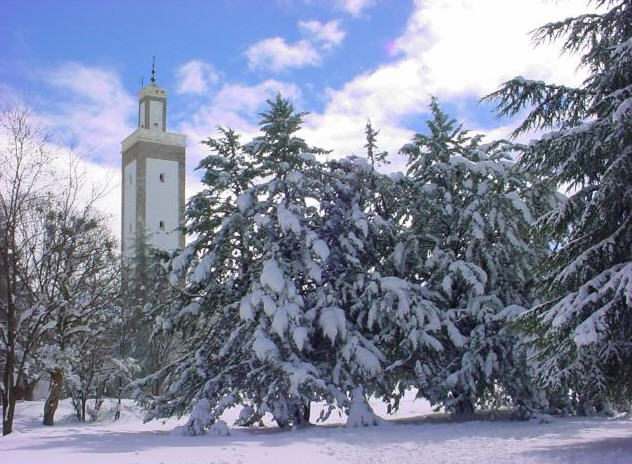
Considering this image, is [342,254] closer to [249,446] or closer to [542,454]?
[249,446]

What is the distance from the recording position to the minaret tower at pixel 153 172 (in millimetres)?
56594

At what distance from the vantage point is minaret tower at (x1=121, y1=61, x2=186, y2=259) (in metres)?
56.6

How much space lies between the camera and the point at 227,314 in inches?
625

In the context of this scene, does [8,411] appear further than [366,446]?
Yes

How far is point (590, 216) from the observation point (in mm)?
9578

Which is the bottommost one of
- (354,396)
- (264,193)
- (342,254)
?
(354,396)

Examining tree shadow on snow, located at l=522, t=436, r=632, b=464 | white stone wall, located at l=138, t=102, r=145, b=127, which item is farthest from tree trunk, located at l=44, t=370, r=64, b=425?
white stone wall, located at l=138, t=102, r=145, b=127

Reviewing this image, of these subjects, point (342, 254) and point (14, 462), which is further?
point (342, 254)

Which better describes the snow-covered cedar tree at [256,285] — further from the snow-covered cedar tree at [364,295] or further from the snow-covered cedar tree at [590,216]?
the snow-covered cedar tree at [590,216]

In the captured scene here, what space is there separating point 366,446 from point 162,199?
159 feet

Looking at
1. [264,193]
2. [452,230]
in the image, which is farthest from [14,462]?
[452,230]

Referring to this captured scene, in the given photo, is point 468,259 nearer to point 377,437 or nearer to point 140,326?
point 377,437

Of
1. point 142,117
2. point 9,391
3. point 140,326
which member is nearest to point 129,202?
point 142,117

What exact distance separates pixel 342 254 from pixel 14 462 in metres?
8.93
